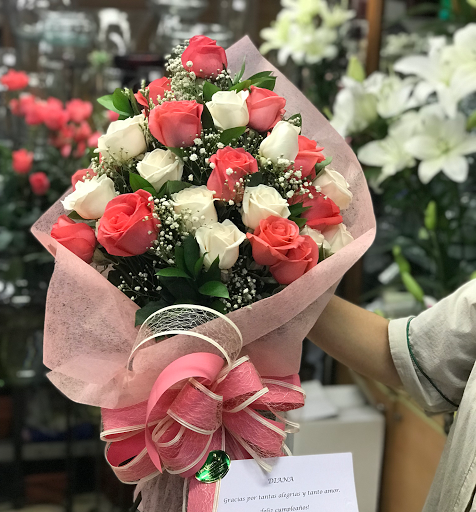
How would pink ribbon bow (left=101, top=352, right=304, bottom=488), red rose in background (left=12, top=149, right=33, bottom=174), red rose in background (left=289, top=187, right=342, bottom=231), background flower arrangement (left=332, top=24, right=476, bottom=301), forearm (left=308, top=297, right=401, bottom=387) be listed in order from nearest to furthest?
pink ribbon bow (left=101, top=352, right=304, bottom=488), red rose in background (left=289, top=187, right=342, bottom=231), forearm (left=308, top=297, right=401, bottom=387), background flower arrangement (left=332, top=24, right=476, bottom=301), red rose in background (left=12, top=149, right=33, bottom=174)

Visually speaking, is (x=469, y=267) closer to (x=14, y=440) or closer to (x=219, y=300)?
(x=219, y=300)

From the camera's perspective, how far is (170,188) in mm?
621

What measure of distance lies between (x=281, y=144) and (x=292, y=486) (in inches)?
14.9

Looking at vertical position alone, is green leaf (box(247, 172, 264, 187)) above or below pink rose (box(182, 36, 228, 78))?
below

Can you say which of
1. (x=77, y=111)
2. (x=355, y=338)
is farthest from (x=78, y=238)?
(x=77, y=111)

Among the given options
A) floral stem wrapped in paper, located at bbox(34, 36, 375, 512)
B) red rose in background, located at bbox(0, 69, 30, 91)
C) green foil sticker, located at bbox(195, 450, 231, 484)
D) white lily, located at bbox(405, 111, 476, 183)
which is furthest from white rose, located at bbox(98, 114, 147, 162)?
red rose in background, located at bbox(0, 69, 30, 91)

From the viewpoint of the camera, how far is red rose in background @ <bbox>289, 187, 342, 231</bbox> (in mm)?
681

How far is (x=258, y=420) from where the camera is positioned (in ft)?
2.02

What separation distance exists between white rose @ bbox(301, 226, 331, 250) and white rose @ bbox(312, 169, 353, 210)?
0.05 metres

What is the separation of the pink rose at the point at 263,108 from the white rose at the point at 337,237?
0.50ft

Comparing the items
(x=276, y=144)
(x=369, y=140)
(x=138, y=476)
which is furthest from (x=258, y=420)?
(x=369, y=140)

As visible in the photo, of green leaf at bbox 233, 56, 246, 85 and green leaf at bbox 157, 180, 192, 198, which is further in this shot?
green leaf at bbox 233, 56, 246, 85

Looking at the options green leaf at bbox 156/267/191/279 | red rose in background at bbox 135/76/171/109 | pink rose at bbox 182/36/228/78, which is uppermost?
pink rose at bbox 182/36/228/78

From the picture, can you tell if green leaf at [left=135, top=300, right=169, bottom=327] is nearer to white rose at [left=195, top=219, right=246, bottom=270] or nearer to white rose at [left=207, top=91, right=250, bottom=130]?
white rose at [left=195, top=219, right=246, bottom=270]
